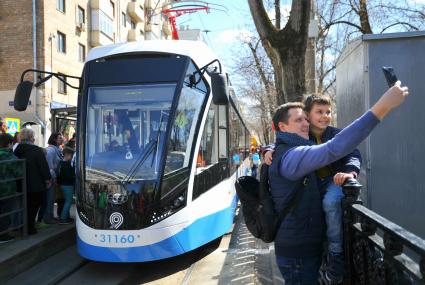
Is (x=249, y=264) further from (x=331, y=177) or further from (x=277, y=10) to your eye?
(x=277, y=10)

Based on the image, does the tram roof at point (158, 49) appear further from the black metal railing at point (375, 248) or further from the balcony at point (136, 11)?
the balcony at point (136, 11)

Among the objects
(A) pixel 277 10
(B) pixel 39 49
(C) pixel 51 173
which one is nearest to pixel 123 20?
(B) pixel 39 49

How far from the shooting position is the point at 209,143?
716cm

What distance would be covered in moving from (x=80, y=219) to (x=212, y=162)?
2233 mm

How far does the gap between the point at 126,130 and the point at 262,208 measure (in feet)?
13.2

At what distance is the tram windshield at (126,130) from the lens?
242 inches

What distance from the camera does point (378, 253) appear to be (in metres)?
2.33

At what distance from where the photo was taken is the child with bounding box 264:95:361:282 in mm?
2611

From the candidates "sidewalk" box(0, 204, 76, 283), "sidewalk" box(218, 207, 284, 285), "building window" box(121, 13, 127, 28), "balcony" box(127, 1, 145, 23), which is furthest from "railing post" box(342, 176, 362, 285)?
"balcony" box(127, 1, 145, 23)

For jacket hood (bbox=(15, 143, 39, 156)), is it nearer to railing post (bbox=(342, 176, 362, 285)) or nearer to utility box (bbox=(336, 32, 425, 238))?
utility box (bbox=(336, 32, 425, 238))

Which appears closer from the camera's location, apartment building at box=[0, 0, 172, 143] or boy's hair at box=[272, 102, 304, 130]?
boy's hair at box=[272, 102, 304, 130]

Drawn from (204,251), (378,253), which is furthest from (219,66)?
(378,253)

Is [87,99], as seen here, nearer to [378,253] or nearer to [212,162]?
[212,162]

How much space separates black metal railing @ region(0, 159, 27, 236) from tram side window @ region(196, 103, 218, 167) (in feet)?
8.58
